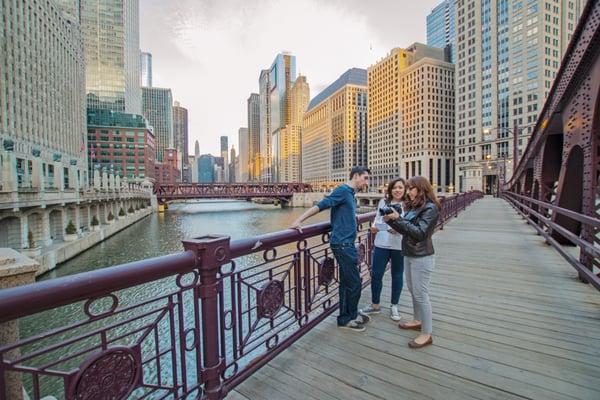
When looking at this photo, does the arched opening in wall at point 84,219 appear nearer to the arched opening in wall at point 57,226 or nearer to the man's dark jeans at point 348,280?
the arched opening in wall at point 57,226

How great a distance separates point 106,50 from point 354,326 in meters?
150

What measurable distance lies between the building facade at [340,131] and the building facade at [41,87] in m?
95.2

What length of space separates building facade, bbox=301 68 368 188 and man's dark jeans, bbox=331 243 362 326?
134m

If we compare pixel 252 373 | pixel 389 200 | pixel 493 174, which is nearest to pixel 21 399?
pixel 252 373

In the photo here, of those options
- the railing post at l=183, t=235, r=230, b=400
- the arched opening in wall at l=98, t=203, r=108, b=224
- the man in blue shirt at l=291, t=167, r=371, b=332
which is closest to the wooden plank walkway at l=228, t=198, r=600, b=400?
the railing post at l=183, t=235, r=230, b=400

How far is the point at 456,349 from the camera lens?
3.53 metres

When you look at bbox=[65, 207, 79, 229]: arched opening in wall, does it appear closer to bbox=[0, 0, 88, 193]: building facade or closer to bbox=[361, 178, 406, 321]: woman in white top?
bbox=[0, 0, 88, 193]: building facade

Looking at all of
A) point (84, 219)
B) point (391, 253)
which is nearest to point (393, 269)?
point (391, 253)

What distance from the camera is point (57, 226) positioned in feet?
83.8

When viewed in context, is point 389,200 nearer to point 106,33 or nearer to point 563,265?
point 563,265

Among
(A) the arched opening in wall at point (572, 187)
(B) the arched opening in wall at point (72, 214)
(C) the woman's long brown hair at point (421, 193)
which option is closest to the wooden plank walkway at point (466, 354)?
(C) the woman's long brown hair at point (421, 193)

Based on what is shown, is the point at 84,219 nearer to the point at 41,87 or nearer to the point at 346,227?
the point at 346,227

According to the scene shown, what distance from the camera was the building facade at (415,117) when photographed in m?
113

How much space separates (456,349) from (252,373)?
2.32 meters
